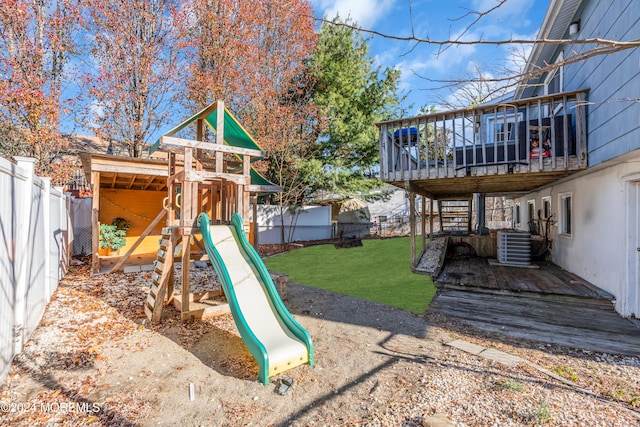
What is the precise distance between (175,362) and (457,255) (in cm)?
934

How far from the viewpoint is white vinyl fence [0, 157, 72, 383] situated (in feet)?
10.1

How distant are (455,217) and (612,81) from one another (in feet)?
29.1

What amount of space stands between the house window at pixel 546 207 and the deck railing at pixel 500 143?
368cm

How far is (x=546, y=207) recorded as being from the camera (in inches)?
389

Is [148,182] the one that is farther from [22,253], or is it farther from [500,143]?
[500,143]

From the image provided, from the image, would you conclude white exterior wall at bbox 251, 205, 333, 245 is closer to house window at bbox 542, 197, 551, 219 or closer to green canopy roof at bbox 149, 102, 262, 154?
green canopy roof at bbox 149, 102, 262, 154

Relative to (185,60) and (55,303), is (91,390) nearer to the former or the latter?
(55,303)

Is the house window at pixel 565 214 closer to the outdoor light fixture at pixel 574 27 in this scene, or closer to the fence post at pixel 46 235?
the outdoor light fixture at pixel 574 27

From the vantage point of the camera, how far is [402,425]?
2414 mm

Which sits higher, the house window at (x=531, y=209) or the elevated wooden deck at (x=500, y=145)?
the elevated wooden deck at (x=500, y=145)

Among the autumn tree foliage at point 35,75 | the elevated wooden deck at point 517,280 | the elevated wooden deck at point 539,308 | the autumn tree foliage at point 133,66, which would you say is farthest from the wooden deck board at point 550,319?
the autumn tree foliage at point 35,75

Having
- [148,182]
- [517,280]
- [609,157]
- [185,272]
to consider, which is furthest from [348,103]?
[185,272]

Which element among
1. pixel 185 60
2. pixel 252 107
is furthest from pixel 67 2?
pixel 252 107

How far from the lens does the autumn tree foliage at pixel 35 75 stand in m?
9.59
